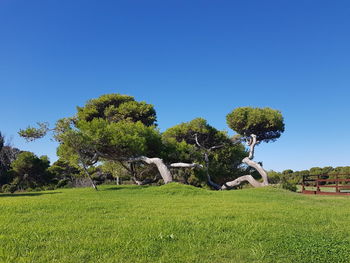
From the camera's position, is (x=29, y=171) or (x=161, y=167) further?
(x=29, y=171)

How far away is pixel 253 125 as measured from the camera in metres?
26.8

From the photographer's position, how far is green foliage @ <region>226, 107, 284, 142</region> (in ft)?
86.9

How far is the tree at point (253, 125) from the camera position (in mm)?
26375

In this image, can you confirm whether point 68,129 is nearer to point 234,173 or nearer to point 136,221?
point 136,221

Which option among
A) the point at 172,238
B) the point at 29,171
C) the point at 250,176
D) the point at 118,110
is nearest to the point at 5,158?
the point at 29,171

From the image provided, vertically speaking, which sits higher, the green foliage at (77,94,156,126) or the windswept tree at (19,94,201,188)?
the green foliage at (77,94,156,126)

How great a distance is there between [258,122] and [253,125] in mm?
574

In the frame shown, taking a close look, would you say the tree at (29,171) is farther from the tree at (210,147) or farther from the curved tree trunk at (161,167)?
the curved tree trunk at (161,167)

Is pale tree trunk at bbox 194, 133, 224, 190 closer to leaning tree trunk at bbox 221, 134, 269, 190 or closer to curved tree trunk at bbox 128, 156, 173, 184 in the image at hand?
leaning tree trunk at bbox 221, 134, 269, 190

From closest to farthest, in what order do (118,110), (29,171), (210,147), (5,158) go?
(118,110) < (210,147) < (29,171) < (5,158)

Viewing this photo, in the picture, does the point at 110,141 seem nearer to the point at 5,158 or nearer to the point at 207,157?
the point at 207,157

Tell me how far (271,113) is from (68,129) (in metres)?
17.6

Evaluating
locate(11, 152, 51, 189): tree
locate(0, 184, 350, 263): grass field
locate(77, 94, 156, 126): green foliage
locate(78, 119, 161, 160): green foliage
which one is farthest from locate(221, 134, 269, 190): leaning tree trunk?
locate(11, 152, 51, 189): tree

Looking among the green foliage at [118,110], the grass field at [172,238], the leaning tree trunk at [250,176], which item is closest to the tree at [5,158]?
the green foliage at [118,110]
